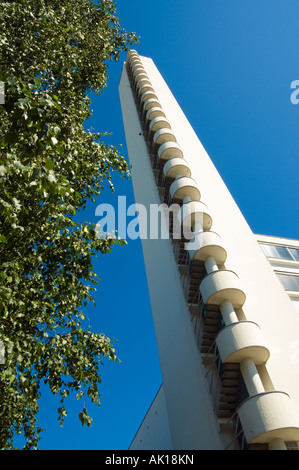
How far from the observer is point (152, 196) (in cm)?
1986

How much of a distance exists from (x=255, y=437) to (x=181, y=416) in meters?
4.42

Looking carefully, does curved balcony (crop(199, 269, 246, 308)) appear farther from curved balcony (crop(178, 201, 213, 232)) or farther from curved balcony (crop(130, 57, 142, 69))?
Answer: curved balcony (crop(130, 57, 142, 69))

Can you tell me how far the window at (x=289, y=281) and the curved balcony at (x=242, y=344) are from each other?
10.1 m

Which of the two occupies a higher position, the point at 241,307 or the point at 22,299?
the point at 241,307

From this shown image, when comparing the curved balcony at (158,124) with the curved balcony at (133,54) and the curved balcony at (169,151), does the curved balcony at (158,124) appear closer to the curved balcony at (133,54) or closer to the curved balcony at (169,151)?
the curved balcony at (169,151)

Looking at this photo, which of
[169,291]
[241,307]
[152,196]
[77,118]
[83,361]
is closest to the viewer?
[83,361]

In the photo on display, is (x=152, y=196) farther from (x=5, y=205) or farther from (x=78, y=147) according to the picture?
(x=5, y=205)

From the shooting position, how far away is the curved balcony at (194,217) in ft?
45.2

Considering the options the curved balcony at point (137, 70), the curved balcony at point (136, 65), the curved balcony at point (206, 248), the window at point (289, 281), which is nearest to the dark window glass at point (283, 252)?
the window at point (289, 281)

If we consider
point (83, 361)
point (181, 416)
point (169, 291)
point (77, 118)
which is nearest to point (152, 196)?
point (169, 291)

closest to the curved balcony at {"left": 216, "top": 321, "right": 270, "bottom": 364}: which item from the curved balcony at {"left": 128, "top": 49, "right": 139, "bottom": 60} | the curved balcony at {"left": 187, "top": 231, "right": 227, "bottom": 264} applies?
the curved balcony at {"left": 187, "top": 231, "right": 227, "bottom": 264}

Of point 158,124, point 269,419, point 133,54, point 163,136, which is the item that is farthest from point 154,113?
point 269,419

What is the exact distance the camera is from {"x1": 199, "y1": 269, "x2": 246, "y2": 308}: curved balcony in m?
10.6

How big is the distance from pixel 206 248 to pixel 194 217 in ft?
6.86
